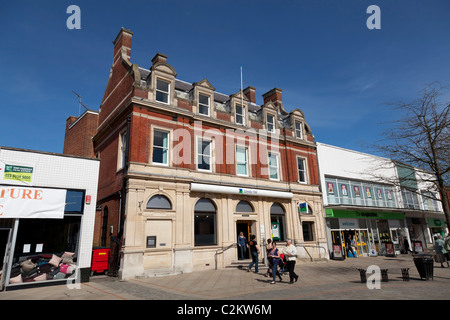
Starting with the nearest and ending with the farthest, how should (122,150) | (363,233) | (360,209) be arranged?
(122,150)
(360,209)
(363,233)

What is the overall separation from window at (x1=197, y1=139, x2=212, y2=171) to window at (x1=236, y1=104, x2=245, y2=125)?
350 centimetres

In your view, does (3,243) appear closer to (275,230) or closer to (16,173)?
(16,173)

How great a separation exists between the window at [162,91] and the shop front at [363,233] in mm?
15961

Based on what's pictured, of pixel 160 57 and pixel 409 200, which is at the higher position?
pixel 160 57

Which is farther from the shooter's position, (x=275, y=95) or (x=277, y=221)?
(x=275, y=95)

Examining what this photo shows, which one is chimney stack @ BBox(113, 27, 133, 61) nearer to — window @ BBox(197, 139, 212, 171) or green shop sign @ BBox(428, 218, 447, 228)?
window @ BBox(197, 139, 212, 171)

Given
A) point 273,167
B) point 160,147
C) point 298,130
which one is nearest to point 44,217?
point 160,147

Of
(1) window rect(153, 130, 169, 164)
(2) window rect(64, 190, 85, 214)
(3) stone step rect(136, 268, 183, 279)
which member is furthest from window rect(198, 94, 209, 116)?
(3) stone step rect(136, 268, 183, 279)

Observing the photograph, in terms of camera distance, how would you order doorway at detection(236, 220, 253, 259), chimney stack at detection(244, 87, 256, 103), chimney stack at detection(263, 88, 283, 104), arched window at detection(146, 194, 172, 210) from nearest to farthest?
arched window at detection(146, 194, 172, 210) < doorway at detection(236, 220, 253, 259) < chimney stack at detection(244, 87, 256, 103) < chimney stack at detection(263, 88, 283, 104)

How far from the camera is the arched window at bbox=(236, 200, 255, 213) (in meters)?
19.2

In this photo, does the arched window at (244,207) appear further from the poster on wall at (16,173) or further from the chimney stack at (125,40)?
the chimney stack at (125,40)

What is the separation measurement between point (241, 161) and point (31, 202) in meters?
12.7

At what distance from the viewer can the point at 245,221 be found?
19.6 meters

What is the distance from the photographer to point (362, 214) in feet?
87.6
